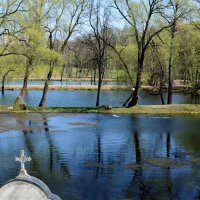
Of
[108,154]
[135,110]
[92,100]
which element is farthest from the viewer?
[92,100]

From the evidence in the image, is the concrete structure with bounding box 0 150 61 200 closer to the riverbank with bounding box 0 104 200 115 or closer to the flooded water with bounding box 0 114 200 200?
the flooded water with bounding box 0 114 200 200

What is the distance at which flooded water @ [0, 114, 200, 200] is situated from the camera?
506 inches

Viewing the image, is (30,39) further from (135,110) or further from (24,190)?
(24,190)

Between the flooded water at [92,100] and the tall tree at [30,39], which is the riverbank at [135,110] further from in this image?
the flooded water at [92,100]

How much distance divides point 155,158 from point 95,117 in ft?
46.2

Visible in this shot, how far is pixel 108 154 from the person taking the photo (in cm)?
1800

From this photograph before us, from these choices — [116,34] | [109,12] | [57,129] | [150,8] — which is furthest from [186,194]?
[116,34]

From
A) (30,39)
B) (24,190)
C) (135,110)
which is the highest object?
(30,39)

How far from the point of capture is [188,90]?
220 ft

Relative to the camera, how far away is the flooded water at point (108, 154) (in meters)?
12.9

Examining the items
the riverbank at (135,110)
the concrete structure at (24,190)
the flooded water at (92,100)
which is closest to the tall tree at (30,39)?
the riverbank at (135,110)

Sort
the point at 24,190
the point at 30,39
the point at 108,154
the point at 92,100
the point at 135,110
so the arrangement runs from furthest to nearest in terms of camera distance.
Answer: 1. the point at 92,100
2. the point at 30,39
3. the point at 135,110
4. the point at 108,154
5. the point at 24,190

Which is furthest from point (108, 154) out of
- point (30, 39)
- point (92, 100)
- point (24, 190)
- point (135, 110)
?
point (92, 100)

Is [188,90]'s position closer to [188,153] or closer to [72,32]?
[72,32]
